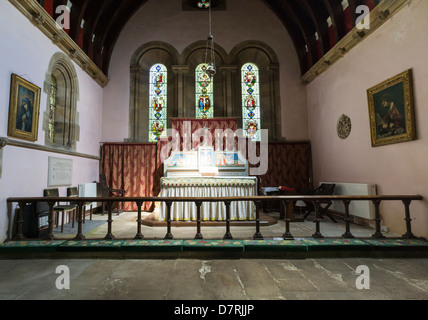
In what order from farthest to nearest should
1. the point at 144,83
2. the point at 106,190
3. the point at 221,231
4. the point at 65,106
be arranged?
the point at 144,83
the point at 106,190
the point at 65,106
the point at 221,231

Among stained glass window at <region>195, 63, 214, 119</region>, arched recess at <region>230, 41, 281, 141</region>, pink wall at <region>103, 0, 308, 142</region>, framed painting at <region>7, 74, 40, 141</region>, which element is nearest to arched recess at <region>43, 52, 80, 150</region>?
framed painting at <region>7, 74, 40, 141</region>

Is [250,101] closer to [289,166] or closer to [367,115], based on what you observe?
[289,166]

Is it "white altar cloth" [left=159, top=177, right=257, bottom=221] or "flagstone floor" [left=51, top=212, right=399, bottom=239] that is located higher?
"white altar cloth" [left=159, top=177, right=257, bottom=221]

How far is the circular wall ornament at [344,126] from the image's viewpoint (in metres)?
6.08

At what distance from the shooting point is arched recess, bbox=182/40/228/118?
8.48 m

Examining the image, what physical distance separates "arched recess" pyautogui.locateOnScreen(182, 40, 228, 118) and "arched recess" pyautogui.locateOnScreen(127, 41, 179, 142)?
390 mm

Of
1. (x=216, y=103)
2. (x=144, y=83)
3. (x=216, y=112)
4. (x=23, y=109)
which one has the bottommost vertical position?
(x=23, y=109)

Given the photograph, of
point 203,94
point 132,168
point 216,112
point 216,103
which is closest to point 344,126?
point 216,112

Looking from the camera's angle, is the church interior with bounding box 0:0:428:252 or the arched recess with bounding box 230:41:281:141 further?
the arched recess with bounding box 230:41:281:141

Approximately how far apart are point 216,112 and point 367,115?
4.63 meters

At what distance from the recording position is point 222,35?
342 inches

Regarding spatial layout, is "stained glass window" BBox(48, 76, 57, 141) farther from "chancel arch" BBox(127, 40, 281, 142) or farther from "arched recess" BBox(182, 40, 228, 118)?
"arched recess" BBox(182, 40, 228, 118)

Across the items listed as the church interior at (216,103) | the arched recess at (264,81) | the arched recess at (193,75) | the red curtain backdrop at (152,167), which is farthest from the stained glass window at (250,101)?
the arched recess at (193,75)

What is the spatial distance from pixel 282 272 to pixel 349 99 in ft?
16.5
